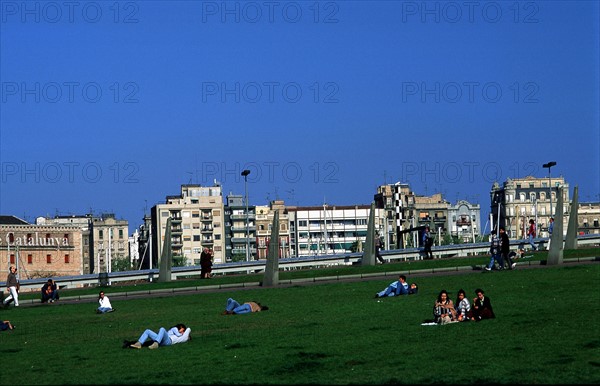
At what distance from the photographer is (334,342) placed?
1102 inches

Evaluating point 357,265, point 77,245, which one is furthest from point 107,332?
point 77,245

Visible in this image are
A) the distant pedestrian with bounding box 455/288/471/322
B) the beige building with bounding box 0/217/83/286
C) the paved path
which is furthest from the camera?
the beige building with bounding box 0/217/83/286

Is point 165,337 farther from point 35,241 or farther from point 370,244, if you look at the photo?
point 35,241

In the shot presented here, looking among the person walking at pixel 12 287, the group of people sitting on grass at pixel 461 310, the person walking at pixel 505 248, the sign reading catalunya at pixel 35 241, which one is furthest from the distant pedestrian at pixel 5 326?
the sign reading catalunya at pixel 35 241

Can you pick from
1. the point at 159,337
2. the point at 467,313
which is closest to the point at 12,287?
the point at 159,337

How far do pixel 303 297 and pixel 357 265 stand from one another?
20032mm

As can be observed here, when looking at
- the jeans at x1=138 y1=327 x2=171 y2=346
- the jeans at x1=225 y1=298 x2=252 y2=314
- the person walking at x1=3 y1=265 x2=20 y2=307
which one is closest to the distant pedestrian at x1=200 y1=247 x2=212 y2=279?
the person walking at x1=3 y1=265 x2=20 y2=307

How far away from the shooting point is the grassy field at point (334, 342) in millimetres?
23266

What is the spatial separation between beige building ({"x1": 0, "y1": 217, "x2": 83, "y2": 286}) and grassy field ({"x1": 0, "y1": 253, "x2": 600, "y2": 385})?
433ft

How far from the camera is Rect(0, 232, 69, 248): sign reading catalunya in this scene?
566 ft

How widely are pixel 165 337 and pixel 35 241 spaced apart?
149913 millimetres

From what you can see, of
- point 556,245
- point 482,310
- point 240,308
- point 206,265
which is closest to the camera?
point 482,310

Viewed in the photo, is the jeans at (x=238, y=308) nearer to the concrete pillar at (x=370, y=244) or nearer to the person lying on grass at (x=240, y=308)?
the person lying on grass at (x=240, y=308)

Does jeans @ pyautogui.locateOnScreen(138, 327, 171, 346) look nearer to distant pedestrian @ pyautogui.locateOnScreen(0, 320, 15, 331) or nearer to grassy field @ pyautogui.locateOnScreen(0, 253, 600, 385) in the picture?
grassy field @ pyautogui.locateOnScreen(0, 253, 600, 385)
